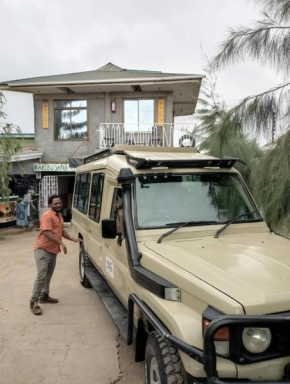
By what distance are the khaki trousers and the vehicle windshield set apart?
233 centimetres

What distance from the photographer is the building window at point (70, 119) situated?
1528 cm

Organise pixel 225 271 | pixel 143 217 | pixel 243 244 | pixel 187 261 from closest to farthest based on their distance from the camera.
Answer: pixel 225 271
pixel 187 261
pixel 243 244
pixel 143 217

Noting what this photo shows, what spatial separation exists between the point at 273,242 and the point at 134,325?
4.99 feet

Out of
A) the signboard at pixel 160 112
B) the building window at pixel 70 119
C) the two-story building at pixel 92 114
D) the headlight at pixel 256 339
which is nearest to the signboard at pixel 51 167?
the two-story building at pixel 92 114

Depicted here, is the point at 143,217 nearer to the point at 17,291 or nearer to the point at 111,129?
the point at 17,291

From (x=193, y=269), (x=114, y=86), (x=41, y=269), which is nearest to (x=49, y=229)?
(x=41, y=269)

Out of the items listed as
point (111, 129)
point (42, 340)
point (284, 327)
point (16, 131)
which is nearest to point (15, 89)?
point (16, 131)

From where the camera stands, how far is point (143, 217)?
3418 mm

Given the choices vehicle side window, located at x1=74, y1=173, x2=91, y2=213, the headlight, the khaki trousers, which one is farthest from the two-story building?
the headlight

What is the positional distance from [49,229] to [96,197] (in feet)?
2.69

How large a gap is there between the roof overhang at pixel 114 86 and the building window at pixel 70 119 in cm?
51

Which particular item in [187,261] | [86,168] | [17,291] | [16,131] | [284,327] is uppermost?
[16,131]

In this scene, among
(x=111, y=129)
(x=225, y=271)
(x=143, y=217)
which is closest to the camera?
(x=225, y=271)

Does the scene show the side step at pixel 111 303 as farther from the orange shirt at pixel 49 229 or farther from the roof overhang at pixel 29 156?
the roof overhang at pixel 29 156
